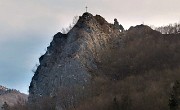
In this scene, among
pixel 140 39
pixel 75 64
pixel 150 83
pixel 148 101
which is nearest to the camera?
pixel 148 101

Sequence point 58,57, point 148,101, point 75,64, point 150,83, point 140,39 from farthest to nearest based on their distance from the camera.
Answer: point 140,39 → point 58,57 → point 75,64 → point 150,83 → point 148,101

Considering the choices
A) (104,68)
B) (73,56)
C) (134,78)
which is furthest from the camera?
(104,68)

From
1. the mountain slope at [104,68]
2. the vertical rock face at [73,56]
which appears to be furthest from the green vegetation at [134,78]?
the vertical rock face at [73,56]

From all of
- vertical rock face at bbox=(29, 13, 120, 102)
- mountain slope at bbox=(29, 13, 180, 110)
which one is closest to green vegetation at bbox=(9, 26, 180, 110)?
mountain slope at bbox=(29, 13, 180, 110)

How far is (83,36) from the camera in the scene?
113125 mm

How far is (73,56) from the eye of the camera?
106750mm

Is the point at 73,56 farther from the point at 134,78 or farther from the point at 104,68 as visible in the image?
the point at 134,78

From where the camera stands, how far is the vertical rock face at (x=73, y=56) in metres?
103

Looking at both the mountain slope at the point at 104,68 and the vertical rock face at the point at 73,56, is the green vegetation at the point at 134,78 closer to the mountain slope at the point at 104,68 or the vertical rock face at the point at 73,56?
the mountain slope at the point at 104,68

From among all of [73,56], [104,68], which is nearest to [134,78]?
[104,68]

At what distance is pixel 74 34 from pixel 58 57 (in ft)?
21.4

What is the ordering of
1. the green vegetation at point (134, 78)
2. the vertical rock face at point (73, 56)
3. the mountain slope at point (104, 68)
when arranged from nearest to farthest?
the green vegetation at point (134, 78), the mountain slope at point (104, 68), the vertical rock face at point (73, 56)

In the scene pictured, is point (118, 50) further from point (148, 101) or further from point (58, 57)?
point (148, 101)

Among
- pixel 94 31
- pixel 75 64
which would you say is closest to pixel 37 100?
pixel 75 64
